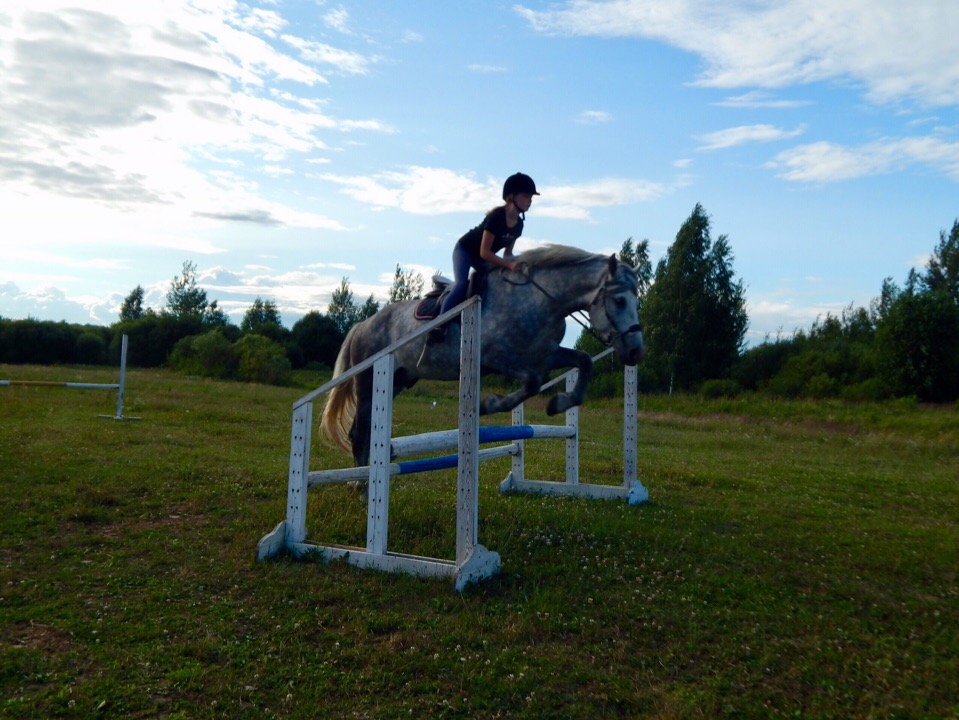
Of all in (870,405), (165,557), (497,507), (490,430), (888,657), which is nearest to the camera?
(888,657)

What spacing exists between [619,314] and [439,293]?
1.71 metres

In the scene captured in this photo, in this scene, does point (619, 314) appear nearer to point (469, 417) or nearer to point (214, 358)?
point (469, 417)

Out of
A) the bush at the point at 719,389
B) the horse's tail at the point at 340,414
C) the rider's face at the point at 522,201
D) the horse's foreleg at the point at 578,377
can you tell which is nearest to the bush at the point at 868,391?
the bush at the point at 719,389

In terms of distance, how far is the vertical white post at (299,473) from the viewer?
5.39 meters

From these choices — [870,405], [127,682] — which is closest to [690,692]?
[127,682]

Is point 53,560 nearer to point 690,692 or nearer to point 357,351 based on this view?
point 357,351

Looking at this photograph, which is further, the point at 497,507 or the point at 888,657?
the point at 497,507

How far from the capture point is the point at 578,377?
5.71 meters

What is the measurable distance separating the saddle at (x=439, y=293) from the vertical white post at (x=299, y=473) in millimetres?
1336

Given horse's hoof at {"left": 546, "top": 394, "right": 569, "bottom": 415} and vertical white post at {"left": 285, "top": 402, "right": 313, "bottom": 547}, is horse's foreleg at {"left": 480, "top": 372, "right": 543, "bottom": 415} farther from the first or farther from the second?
vertical white post at {"left": 285, "top": 402, "right": 313, "bottom": 547}

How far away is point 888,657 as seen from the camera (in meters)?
3.96

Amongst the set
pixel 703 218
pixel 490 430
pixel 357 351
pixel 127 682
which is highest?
pixel 703 218

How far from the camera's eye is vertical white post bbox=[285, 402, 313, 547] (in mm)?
5391

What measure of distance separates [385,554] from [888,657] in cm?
320
